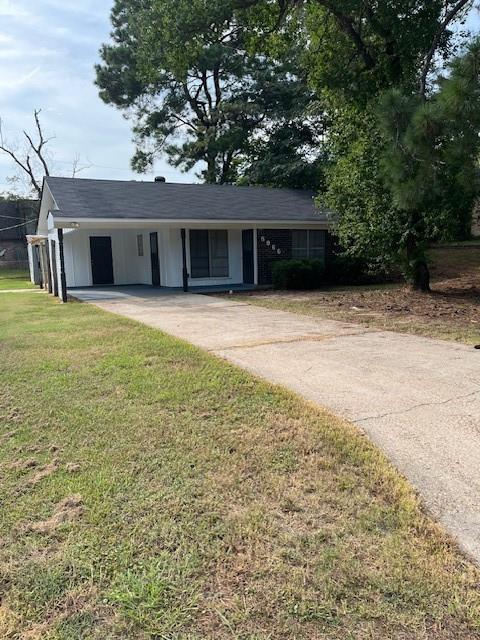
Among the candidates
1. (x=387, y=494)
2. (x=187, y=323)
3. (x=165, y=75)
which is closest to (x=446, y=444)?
(x=387, y=494)

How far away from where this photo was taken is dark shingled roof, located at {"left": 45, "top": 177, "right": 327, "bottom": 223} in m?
13.9

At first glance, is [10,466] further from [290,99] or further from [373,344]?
[290,99]

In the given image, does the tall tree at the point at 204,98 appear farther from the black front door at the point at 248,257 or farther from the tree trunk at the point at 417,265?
the tree trunk at the point at 417,265

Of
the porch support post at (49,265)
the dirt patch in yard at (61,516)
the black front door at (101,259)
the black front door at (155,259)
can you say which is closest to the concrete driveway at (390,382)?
the dirt patch in yard at (61,516)

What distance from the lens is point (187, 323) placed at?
8.74 metres

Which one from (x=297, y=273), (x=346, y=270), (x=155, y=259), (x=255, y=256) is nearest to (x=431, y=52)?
(x=297, y=273)

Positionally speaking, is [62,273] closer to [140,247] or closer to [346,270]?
[140,247]

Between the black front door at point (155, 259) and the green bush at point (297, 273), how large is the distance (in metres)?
4.59

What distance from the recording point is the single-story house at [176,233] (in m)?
14.4

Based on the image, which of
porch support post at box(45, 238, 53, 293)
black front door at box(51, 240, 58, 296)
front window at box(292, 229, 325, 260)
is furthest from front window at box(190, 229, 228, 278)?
→ porch support post at box(45, 238, 53, 293)

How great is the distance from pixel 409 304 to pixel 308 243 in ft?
21.3

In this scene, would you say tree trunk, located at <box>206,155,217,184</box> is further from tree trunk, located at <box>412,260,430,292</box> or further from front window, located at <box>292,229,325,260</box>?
tree trunk, located at <box>412,260,430,292</box>

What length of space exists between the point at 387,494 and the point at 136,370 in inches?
129

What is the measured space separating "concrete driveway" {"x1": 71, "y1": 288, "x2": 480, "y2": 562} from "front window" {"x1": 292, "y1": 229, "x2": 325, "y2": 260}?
731cm
